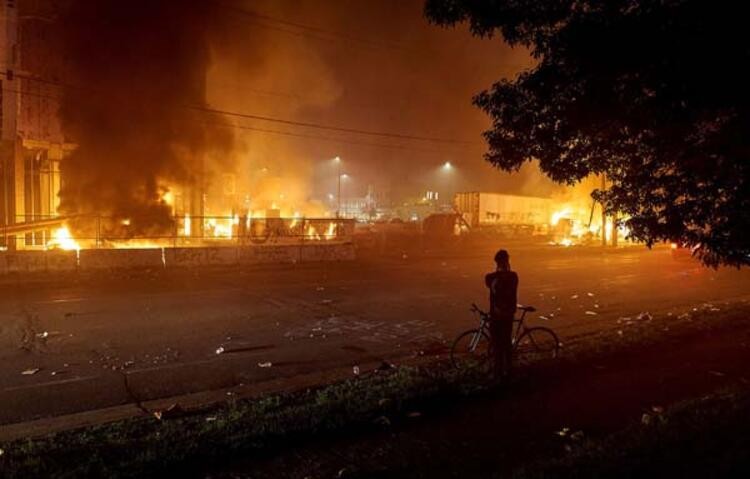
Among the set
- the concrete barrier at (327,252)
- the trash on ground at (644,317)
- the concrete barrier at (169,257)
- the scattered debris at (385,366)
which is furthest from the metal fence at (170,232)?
the scattered debris at (385,366)

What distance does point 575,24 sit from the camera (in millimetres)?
4809

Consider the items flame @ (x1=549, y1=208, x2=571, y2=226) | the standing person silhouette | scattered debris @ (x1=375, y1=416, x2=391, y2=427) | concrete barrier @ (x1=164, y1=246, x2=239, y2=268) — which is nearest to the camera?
scattered debris @ (x1=375, y1=416, x2=391, y2=427)

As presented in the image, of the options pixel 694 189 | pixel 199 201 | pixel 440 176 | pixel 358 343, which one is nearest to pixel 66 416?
pixel 358 343

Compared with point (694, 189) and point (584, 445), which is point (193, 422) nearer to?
point (584, 445)

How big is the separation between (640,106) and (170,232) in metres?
18.1

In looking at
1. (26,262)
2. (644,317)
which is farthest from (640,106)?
(26,262)

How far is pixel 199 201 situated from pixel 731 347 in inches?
861

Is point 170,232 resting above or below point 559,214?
below

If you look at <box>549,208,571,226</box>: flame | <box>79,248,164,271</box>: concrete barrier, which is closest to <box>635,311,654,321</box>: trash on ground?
<box>79,248,164,271</box>: concrete barrier

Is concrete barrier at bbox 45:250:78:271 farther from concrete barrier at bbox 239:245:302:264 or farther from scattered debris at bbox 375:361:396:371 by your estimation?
scattered debris at bbox 375:361:396:371

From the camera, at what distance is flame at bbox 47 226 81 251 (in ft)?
61.1

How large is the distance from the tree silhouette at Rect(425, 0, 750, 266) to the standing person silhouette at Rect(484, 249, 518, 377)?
3.71ft

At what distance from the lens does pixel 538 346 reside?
25.3 feet

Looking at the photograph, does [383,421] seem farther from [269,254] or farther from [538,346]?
[269,254]
